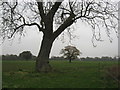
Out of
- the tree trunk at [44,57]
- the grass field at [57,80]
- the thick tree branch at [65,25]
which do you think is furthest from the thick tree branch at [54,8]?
the grass field at [57,80]

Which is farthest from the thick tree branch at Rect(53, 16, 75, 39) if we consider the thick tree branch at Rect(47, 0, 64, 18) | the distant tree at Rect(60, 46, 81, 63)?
the distant tree at Rect(60, 46, 81, 63)

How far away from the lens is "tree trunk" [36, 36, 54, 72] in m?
20.5

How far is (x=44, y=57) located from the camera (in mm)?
20859

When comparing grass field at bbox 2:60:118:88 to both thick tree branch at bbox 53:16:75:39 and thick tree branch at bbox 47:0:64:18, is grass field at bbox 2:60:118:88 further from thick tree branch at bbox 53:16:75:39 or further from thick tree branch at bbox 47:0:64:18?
thick tree branch at bbox 47:0:64:18

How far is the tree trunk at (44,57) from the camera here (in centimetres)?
2053

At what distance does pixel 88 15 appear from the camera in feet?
71.1

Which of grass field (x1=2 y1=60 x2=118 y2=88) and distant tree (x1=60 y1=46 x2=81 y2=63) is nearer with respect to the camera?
grass field (x1=2 y1=60 x2=118 y2=88)

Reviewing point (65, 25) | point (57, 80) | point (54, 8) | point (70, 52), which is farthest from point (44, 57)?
point (70, 52)

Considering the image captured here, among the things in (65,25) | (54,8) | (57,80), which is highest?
(54,8)

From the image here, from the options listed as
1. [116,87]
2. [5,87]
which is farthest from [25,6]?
[116,87]

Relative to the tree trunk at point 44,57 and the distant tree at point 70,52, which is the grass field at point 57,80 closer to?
the tree trunk at point 44,57

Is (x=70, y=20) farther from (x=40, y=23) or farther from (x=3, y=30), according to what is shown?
(x=3, y=30)

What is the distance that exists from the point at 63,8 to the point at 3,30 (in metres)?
6.62

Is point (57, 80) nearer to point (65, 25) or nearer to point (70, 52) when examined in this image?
point (65, 25)
